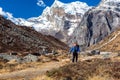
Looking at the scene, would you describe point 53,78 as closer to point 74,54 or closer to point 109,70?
point 109,70

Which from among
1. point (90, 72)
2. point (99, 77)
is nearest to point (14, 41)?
point (90, 72)

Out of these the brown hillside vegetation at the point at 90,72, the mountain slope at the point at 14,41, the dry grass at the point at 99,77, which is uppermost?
the mountain slope at the point at 14,41

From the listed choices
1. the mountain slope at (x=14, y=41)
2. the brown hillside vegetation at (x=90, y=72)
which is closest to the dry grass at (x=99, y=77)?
the brown hillside vegetation at (x=90, y=72)

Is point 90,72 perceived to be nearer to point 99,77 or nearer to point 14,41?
point 99,77

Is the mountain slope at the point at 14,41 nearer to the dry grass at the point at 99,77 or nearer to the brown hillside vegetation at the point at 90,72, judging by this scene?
the brown hillside vegetation at the point at 90,72

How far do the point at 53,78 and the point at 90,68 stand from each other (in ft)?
9.80

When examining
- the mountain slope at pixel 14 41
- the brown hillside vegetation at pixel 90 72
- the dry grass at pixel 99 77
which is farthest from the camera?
the mountain slope at pixel 14 41

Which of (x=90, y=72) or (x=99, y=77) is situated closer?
(x=99, y=77)

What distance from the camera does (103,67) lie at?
24.8m

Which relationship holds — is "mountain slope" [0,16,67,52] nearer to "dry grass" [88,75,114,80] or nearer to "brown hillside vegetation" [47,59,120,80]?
"brown hillside vegetation" [47,59,120,80]

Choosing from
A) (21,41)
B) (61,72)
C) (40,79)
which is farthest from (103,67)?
(21,41)

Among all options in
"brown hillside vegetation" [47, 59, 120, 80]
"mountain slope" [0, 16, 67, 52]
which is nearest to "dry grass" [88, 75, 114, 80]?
"brown hillside vegetation" [47, 59, 120, 80]

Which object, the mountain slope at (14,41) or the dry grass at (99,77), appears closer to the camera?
the dry grass at (99,77)

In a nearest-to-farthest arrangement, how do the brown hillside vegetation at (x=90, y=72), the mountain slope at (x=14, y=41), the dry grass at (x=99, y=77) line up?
the dry grass at (x=99, y=77) → the brown hillside vegetation at (x=90, y=72) → the mountain slope at (x=14, y=41)
